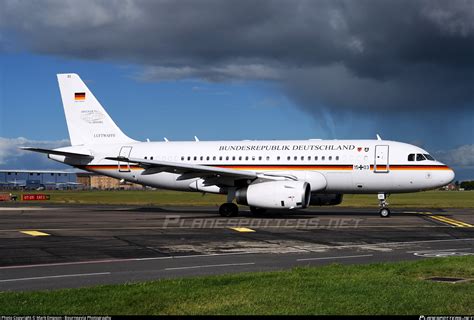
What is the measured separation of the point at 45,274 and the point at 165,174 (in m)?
24.2

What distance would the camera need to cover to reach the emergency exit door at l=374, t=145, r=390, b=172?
3312cm

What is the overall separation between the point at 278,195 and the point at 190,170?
5.23 meters

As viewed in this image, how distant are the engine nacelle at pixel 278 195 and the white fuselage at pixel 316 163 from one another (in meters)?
3.02

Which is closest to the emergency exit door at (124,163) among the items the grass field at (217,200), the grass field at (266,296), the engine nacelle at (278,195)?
the engine nacelle at (278,195)

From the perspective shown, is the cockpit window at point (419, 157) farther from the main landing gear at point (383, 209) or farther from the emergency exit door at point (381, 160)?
the main landing gear at point (383, 209)

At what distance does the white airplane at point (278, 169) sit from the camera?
32156 mm

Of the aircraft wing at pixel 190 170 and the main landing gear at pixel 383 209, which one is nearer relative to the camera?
the aircraft wing at pixel 190 170

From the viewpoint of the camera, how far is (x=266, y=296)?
9.98m

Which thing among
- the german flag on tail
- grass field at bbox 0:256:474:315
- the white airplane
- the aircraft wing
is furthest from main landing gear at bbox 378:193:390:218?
the german flag on tail

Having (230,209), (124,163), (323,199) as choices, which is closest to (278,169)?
(323,199)

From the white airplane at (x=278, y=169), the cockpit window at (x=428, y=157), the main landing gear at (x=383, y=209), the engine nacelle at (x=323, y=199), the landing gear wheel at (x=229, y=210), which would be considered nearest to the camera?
the white airplane at (x=278, y=169)

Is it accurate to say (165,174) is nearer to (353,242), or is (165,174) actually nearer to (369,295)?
(353,242)

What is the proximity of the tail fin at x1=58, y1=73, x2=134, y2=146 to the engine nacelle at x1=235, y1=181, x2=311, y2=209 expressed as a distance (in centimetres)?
1260

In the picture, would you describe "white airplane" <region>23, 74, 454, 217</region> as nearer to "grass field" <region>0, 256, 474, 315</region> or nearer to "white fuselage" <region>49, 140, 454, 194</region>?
"white fuselage" <region>49, 140, 454, 194</region>
